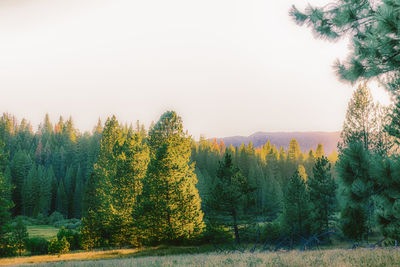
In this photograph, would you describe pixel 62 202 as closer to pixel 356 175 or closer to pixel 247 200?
pixel 247 200

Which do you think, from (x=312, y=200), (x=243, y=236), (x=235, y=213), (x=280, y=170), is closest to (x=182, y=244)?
(x=235, y=213)

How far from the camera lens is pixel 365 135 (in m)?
31.1

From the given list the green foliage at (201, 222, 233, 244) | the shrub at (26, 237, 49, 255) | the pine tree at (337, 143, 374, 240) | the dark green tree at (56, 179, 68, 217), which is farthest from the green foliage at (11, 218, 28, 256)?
the dark green tree at (56, 179, 68, 217)

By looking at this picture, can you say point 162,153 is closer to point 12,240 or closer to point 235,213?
point 235,213

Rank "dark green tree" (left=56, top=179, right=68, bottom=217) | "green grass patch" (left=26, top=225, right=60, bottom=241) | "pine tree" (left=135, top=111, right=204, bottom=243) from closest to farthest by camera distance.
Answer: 1. "pine tree" (left=135, top=111, right=204, bottom=243)
2. "green grass patch" (left=26, top=225, right=60, bottom=241)
3. "dark green tree" (left=56, top=179, right=68, bottom=217)

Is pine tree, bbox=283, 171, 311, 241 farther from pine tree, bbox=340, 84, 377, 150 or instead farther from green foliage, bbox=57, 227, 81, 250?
green foliage, bbox=57, 227, 81, 250

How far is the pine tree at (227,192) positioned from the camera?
2808cm

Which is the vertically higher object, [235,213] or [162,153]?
[162,153]

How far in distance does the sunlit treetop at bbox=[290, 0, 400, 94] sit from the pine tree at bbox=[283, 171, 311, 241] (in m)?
28.2

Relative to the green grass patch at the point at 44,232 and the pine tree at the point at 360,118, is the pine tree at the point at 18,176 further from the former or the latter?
the pine tree at the point at 360,118

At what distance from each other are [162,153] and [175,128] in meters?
6.14

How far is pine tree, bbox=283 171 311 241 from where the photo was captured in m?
32.8

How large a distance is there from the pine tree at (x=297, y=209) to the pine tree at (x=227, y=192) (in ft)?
24.0

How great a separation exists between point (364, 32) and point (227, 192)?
22.6 metres
